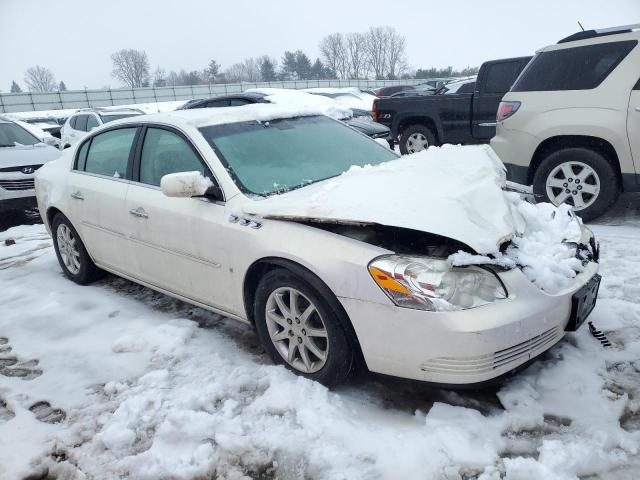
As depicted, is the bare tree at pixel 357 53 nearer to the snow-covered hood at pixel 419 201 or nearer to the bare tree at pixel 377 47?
the bare tree at pixel 377 47

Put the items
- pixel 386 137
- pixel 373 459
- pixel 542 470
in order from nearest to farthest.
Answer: pixel 542 470 < pixel 373 459 < pixel 386 137

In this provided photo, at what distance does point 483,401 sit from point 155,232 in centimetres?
232

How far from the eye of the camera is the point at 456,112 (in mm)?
8953

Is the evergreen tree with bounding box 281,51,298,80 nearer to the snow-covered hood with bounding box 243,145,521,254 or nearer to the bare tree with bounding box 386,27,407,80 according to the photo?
the bare tree with bounding box 386,27,407,80

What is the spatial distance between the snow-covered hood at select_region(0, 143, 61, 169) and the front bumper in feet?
24.1

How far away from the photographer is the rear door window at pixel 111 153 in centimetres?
390

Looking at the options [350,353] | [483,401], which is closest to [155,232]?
[350,353]

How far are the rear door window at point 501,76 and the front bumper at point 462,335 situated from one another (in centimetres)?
714

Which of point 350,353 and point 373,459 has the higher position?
point 350,353

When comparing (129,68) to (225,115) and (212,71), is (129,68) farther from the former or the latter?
(225,115)

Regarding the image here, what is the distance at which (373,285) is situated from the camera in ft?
7.82

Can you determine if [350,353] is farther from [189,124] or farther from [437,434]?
[189,124]

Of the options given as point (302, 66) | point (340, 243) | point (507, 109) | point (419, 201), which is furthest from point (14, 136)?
point (302, 66)

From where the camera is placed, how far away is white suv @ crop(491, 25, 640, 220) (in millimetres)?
4871
